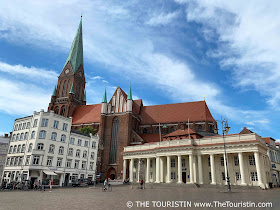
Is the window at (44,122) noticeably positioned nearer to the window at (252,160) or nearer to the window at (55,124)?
the window at (55,124)

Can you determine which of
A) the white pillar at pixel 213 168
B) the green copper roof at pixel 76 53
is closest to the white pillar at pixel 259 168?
the white pillar at pixel 213 168

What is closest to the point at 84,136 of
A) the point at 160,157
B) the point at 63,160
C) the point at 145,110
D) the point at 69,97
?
the point at 63,160

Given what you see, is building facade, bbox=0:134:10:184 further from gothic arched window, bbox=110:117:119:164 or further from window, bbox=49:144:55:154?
gothic arched window, bbox=110:117:119:164

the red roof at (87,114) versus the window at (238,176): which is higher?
the red roof at (87,114)

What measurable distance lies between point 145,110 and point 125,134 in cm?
1631

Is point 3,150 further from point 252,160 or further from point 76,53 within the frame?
point 252,160

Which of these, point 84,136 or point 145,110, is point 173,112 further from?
point 84,136

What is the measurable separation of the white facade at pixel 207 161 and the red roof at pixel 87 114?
27.3 m

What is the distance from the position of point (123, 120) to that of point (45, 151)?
26.2 meters

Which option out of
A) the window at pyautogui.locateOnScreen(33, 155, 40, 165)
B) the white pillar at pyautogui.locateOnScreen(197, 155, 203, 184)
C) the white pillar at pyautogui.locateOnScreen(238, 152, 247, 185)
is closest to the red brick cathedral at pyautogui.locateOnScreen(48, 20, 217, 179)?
the white pillar at pyautogui.locateOnScreen(197, 155, 203, 184)

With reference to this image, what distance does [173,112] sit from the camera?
226 ft

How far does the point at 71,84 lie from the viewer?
82.6 metres

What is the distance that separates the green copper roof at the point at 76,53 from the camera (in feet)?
280

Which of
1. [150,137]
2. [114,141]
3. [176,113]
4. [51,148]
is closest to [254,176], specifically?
[150,137]
